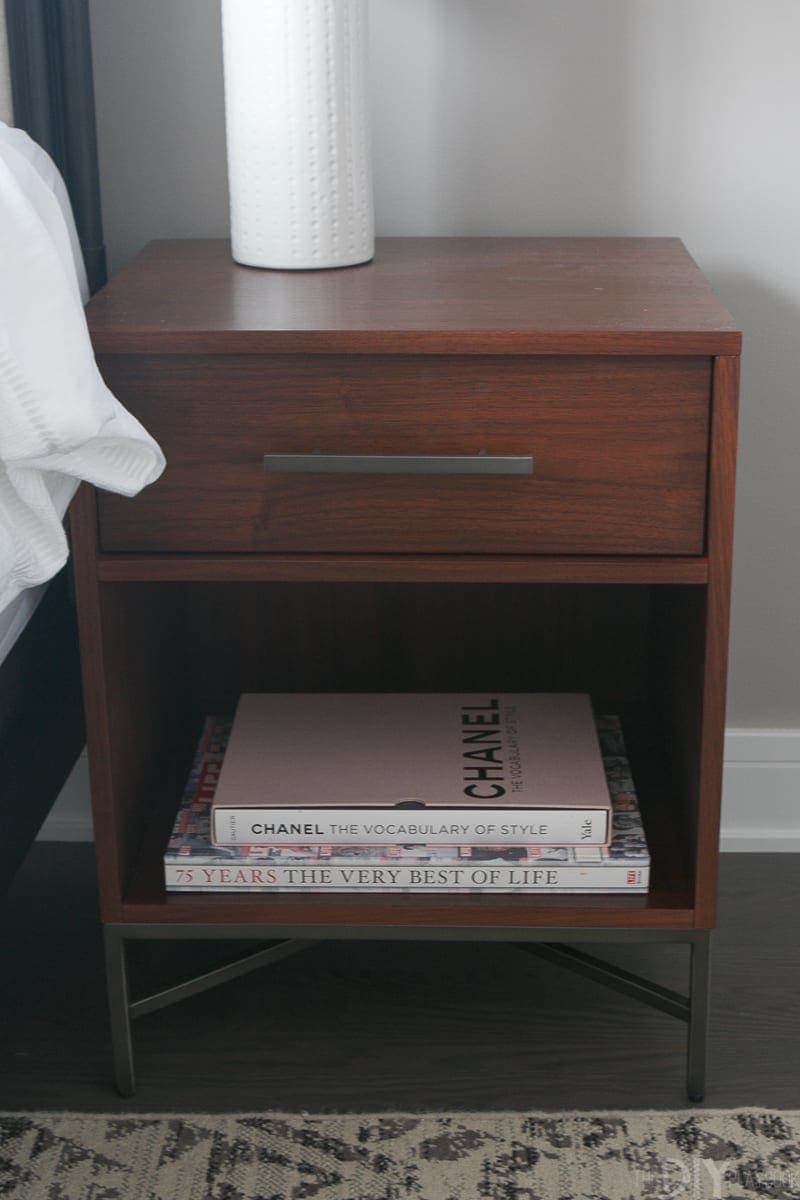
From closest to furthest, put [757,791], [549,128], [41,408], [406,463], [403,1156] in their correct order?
[41,408]
[406,463]
[403,1156]
[549,128]
[757,791]

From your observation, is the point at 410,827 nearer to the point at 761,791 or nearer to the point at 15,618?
the point at 15,618

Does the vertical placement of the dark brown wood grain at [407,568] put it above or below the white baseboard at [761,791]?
above

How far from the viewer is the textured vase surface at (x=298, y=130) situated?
1.17 meters

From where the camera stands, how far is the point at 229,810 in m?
1.18

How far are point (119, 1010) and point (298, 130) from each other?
2.38ft

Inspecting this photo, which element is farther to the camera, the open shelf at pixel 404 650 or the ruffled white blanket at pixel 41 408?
the open shelf at pixel 404 650

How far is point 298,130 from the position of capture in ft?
3.89

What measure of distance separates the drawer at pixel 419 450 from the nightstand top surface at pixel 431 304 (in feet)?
0.05

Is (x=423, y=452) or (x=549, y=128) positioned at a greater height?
(x=549, y=128)

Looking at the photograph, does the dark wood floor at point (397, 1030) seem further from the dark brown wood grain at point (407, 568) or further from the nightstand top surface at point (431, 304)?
the nightstand top surface at point (431, 304)

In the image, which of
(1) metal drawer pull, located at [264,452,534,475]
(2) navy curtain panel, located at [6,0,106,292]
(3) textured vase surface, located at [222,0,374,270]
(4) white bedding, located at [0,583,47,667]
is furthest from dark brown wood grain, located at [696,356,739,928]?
(2) navy curtain panel, located at [6,0,106,292]

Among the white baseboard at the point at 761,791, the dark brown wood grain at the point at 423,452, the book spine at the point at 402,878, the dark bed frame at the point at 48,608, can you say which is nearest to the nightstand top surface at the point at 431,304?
the dark brown wood grain at the point at 423,452

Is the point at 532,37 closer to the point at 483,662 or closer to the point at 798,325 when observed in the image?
the point at 798,325

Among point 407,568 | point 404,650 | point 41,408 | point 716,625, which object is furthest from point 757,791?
point 41,408
